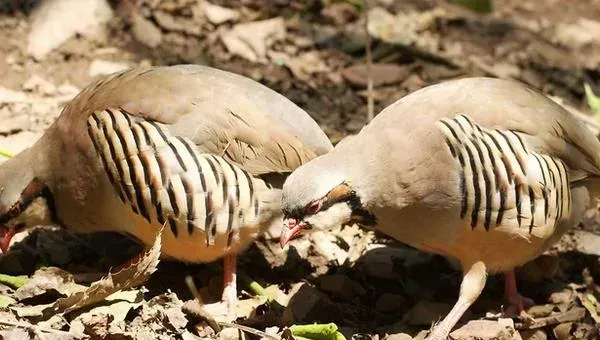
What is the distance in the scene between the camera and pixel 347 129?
5.75m

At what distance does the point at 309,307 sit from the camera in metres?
4.50

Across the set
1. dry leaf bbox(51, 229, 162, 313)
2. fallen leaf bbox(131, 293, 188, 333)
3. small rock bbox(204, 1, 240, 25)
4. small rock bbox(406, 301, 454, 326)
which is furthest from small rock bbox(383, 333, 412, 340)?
small rock bbox(204, 1, 240, 25)

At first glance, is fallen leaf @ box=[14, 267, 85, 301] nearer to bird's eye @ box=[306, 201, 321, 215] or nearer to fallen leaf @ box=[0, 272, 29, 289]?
fallen leaf @ box=[0, 272, 29, 289]

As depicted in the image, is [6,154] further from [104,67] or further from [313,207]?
[313,207]

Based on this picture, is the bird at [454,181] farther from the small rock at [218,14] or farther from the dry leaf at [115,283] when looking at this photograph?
the small rock at [218,14]

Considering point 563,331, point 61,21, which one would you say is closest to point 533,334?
point 563,331

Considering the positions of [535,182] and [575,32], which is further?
[575,32]

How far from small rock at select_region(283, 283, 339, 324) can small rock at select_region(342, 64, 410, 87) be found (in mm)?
1940

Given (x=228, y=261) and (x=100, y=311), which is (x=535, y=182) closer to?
(x=228, y=261)

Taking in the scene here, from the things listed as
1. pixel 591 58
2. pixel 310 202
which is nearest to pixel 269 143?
pixel 310 202

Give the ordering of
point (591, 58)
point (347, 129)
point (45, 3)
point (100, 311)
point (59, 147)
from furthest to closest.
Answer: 1. point (591, 58)
2. point (45, 3)
3. point (347, 129)
4. point (59, 147)
5. point (100, 311)

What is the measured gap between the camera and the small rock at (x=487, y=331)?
437 centimetres

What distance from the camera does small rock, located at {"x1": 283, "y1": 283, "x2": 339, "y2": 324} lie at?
4.47 meters

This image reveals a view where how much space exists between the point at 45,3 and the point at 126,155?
98.9 inches
